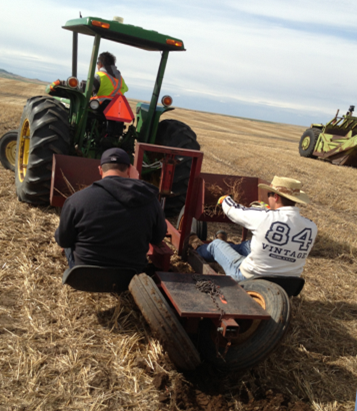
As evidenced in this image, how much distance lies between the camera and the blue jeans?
3531mm

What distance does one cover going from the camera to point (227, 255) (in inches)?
146

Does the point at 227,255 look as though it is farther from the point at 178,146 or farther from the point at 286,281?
the point at 178,146

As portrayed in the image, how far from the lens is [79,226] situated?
2770 mm

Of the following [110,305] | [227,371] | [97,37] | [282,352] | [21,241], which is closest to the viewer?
[227,371]

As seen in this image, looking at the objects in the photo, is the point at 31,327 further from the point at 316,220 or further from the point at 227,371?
the point at 316,220

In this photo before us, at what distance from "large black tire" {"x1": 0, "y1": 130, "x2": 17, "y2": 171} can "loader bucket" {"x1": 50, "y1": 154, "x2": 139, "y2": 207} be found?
87.9 inches

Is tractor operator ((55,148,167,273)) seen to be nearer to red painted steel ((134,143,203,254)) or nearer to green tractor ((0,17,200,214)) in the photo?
red painted steel ((134,143,203,254))

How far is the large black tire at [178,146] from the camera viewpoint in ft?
17.6

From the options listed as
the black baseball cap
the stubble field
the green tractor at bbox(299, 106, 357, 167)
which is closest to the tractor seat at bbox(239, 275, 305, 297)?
the stubble field

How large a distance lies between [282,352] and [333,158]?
42.4ft

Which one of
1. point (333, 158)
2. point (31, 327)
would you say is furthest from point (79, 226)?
point (333, 158)

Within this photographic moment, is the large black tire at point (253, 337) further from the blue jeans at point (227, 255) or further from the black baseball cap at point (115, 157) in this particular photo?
the black baseball cap at point (115, 157)

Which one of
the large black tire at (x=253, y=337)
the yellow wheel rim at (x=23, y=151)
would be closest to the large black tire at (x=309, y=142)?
the yellow wheel rim at (x=23, y=151)

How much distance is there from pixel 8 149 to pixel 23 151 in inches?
33.6
